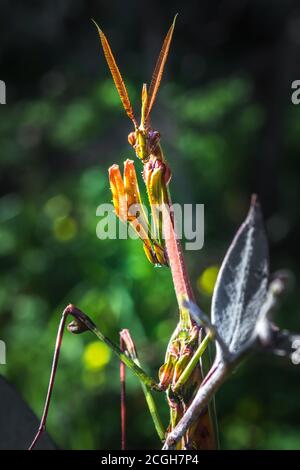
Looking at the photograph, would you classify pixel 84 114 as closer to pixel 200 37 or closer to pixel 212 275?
pixel 200 37

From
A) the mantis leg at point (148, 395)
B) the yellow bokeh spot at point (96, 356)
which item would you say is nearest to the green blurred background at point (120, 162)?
the yellow bokeh spot at point (96, 356)

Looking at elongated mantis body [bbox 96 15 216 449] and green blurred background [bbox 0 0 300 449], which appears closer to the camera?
elongated mantis body [bbox 96 15 216 449]

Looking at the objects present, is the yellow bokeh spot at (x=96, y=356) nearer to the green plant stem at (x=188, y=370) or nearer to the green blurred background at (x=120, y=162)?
the green blurred background at (x=120, y=162)

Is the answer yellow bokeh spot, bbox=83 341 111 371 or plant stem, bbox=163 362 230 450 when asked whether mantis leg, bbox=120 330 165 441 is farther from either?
yellow bokeh spot, bbox=83 341 111 371

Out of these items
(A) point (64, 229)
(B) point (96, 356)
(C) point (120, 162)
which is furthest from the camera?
(C) point (120, 162)

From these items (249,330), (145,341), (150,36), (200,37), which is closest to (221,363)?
(249,330)

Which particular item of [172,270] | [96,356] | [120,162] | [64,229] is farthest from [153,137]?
[120,162]

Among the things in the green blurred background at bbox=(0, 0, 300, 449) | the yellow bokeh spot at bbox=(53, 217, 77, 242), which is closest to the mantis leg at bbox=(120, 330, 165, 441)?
the green blurred background at bbox=(0, 0, 300, 449)

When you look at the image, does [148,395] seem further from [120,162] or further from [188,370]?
[120,162]
